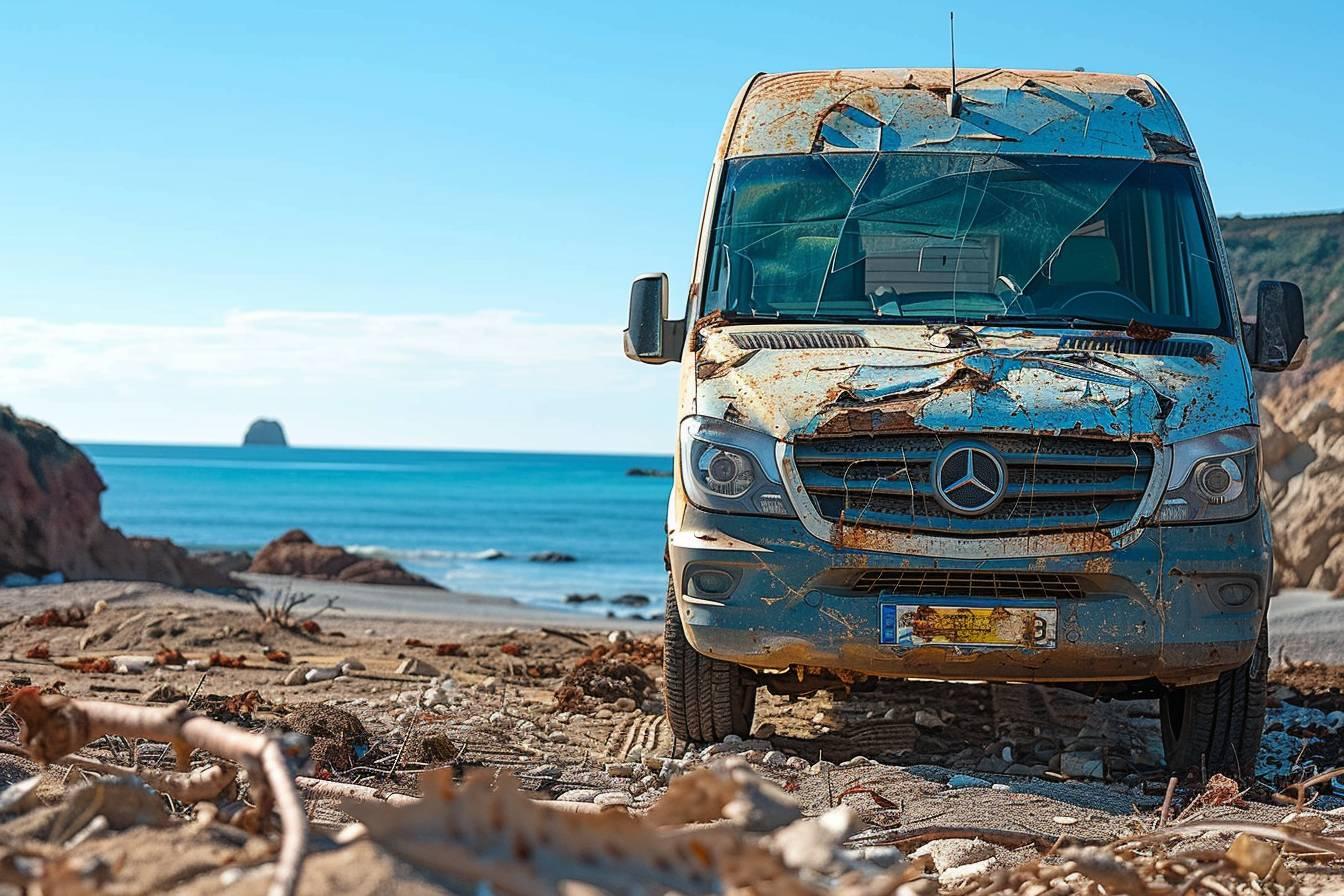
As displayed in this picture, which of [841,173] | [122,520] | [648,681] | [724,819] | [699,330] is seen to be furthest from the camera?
[122,520]

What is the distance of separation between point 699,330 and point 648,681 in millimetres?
2835

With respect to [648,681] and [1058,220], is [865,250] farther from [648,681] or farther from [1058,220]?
[648,681]

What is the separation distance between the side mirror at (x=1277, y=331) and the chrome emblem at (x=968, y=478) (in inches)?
69.0

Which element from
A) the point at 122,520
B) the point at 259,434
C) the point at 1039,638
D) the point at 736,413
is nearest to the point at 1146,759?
the point at 1039,638

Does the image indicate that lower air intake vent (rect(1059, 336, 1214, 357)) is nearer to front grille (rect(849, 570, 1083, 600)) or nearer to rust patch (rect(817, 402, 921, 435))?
rust patch (rect(817, 402, 921, 435))

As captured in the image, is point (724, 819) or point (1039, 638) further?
point (1039, 638)

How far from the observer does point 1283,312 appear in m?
6.35

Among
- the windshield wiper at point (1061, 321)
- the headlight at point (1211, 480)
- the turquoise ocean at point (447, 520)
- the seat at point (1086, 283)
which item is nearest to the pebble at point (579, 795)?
the headlight at point (1211, 480)

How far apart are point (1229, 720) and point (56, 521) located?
13538mm

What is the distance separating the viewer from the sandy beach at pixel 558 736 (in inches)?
152

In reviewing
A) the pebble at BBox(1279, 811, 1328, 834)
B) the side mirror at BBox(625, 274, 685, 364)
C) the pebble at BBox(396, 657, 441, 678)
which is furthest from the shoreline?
the pebble at BBox(1279, 811, 1328, 834)

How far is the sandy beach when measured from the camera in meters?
3.86

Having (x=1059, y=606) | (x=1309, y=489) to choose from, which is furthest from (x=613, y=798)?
(x=1309, y=489)

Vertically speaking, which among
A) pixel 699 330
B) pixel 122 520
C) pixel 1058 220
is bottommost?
pixel 122 520
